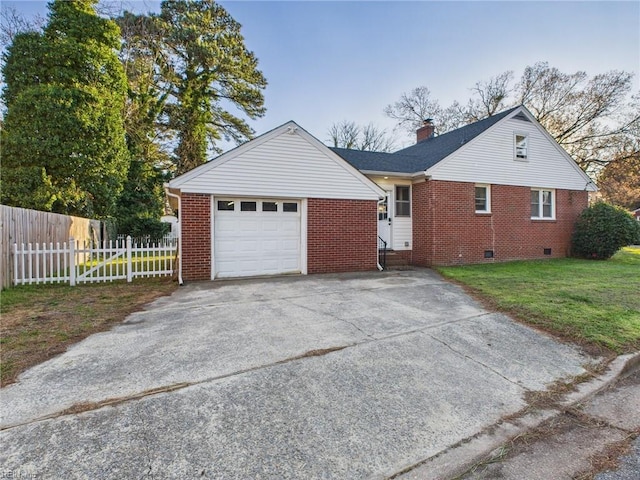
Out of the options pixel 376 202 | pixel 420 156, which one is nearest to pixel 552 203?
pixel 420 156

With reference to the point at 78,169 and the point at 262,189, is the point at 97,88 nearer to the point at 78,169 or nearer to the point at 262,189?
the point at 78,169

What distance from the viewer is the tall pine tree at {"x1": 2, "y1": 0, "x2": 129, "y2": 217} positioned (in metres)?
12.7

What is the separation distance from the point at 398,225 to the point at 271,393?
1032 centimetres

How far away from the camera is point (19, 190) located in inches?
496

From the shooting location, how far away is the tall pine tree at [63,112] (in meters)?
12.7

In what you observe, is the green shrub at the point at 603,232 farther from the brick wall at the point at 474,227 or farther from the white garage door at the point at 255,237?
the white garage door at the point at 255,237

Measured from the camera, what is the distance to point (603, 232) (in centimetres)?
1345

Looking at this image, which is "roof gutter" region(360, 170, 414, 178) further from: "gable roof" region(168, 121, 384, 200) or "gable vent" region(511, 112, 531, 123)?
"gable vent" region(511, 112, 531, 123)

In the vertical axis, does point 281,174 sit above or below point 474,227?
above

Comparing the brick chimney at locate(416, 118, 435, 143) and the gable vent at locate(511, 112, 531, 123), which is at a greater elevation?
the brick chimney at locate(416, 118, 435, 143)

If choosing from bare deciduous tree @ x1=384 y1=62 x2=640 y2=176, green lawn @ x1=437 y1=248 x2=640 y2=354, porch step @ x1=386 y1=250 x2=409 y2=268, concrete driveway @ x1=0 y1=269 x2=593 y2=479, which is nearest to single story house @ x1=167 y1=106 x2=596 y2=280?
porch step @ x1=386 y1=250 x2=409 y2=268

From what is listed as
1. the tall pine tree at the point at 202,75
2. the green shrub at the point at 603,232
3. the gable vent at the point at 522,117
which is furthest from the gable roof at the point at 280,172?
the tall pine tree at the point at 202,75

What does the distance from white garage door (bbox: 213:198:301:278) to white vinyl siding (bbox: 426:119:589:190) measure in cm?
548

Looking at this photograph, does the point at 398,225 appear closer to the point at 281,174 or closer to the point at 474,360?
the point at 281,174
